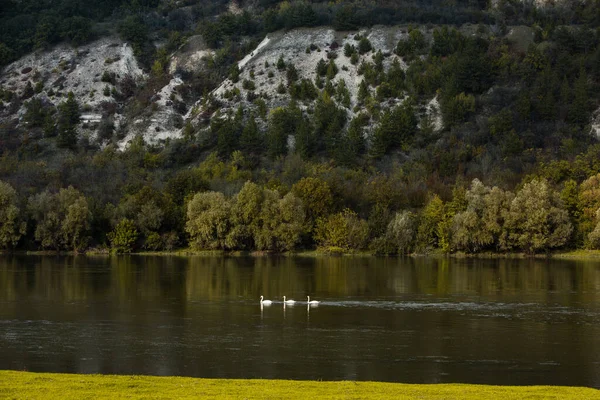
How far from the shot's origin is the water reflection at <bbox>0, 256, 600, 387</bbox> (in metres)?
39.8

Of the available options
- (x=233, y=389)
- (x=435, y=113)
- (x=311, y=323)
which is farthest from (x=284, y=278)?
(x=435, y=113)

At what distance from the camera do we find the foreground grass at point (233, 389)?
30.8m

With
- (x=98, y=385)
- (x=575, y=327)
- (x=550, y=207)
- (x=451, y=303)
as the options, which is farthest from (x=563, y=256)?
(x=98, y=385)

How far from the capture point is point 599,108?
168 metres

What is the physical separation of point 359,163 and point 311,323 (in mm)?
110491

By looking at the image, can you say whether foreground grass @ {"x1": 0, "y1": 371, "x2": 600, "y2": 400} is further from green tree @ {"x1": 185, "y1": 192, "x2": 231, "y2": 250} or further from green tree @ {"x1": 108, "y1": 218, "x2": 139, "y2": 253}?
green tree @ {"x1": 108, "y1": 218, "x2": 139, "y2": 253}

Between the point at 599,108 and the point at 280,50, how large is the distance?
68.2 m

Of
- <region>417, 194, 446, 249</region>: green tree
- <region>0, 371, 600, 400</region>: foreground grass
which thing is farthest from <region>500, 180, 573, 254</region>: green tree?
<region>0, 371, 600, 400</region>: foreground grass

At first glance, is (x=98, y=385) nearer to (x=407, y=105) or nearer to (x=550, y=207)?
A: (x=550, y=207)

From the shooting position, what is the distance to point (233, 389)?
3219 centimetres

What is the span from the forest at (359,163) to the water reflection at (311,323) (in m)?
29.0

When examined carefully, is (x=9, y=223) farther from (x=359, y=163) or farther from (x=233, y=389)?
(x=233, y=389)

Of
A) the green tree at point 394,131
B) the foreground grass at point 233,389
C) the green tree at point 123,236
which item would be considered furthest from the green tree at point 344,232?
the foreground grass at point 233,389

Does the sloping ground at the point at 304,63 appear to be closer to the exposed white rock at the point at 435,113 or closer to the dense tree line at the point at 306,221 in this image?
the exposed white rock at the point at 435,113
